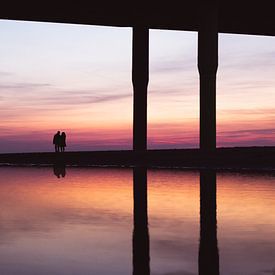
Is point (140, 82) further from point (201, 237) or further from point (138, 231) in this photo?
point (201, 237)

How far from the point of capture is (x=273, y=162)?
24.4 metres

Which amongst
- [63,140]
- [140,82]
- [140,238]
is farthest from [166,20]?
[140,238]

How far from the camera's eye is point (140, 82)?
109 feet

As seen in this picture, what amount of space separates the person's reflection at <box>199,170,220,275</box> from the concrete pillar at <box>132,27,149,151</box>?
18538mm

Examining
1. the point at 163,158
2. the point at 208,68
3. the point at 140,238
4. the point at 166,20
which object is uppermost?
the point at 166,20

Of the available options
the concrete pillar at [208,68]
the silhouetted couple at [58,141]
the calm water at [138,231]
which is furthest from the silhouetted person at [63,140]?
the calm water at [138,231]

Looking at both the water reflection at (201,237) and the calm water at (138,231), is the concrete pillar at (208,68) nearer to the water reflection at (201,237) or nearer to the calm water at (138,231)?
the calm water at (138,231)

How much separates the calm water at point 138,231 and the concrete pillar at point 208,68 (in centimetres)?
1362

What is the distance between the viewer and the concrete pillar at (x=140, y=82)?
32750 millimetres

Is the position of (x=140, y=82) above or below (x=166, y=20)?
below

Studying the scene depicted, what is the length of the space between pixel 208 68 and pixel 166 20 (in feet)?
17.5

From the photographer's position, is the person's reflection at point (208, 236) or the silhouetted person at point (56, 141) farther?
the silhouetted person at point (56, 141)

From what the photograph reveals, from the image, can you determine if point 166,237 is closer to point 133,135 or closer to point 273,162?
point 273,162

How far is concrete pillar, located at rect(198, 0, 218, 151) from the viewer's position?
2842cm
